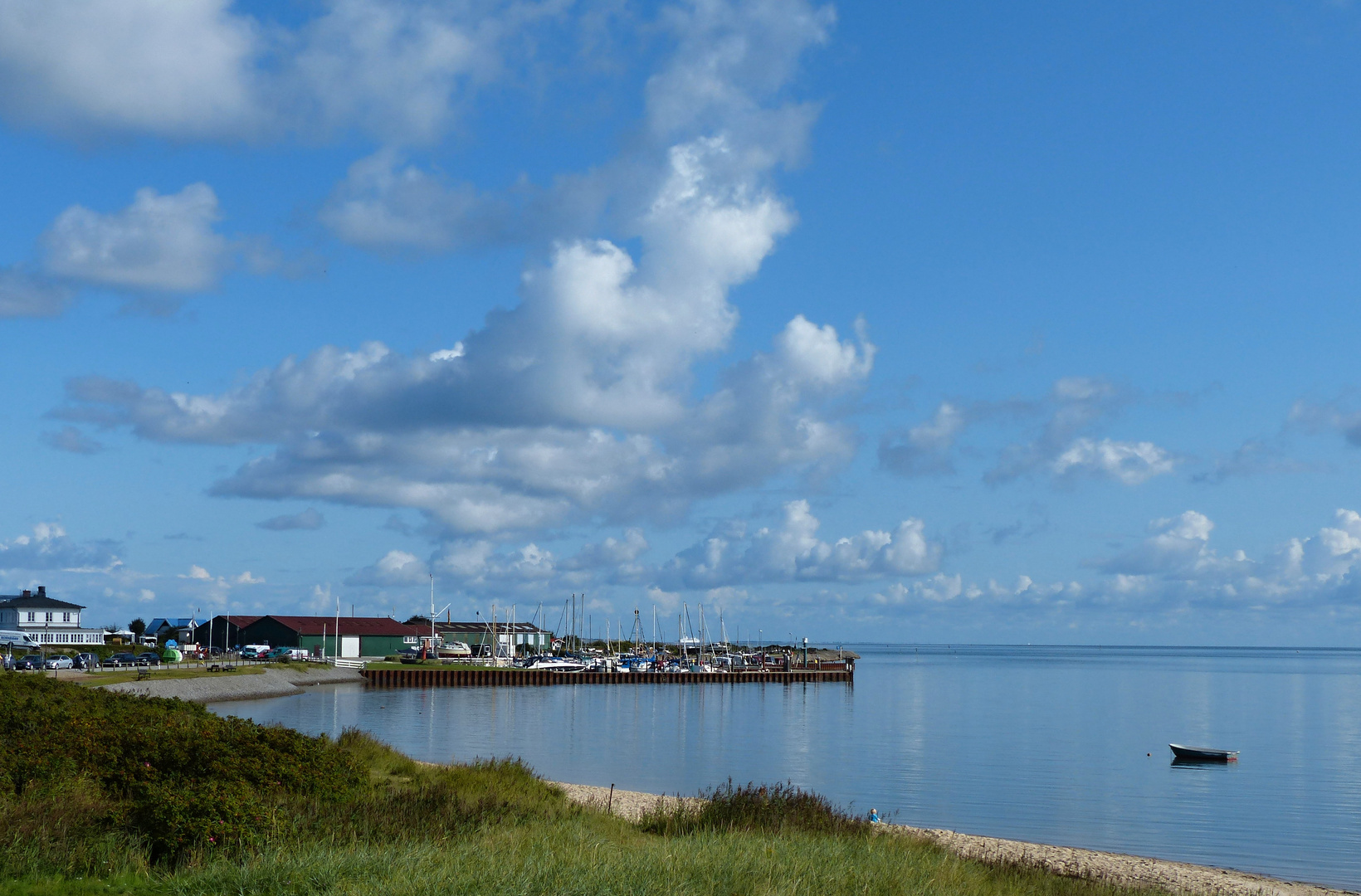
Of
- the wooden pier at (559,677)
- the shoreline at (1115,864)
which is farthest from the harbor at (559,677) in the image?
the shoreline at (1115,864)

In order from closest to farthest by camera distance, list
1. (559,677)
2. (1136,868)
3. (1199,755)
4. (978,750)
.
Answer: (1136,868), (1199,755), (978,750), (559,677)

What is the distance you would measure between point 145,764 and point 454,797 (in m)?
4.52

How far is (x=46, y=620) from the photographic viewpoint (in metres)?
122

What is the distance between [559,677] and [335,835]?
108 metres

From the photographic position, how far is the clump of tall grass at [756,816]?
1836 centimetres

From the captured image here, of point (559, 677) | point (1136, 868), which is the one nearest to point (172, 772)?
point (1136, 868)

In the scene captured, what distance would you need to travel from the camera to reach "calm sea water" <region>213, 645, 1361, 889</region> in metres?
34.3

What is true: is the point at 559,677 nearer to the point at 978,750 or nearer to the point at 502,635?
the point at 502,635

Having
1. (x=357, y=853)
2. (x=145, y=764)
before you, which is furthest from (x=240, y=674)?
(x=357, y=853)

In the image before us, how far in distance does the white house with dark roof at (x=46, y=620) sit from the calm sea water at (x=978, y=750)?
4434 cm

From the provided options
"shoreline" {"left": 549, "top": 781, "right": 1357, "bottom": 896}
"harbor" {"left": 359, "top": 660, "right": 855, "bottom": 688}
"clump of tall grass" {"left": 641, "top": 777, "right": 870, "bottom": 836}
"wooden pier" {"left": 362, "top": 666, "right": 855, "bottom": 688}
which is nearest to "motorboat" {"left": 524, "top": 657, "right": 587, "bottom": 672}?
"harbor" {"left": 359, "top": 660, "right": 855, "bottom": 688}

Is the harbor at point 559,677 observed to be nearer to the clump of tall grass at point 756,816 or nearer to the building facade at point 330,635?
the building facade at point 330,635

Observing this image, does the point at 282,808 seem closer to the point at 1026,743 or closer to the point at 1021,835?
the point at 1021,835

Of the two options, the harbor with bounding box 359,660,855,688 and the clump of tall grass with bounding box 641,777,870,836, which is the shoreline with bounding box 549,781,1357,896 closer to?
the clump of tall grass with bounding box 641,777,870,836
